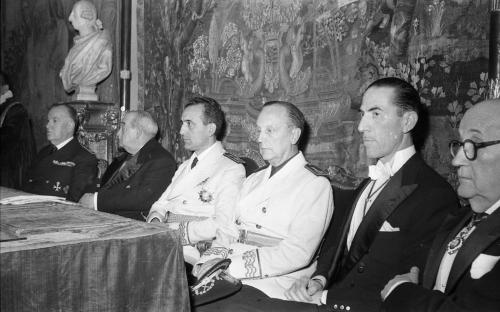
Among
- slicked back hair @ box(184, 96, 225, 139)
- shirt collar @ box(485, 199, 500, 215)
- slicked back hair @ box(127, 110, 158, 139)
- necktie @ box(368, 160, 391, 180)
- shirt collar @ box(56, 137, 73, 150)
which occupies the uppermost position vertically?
slicked back hair @ box(184, 96, 225, 139)

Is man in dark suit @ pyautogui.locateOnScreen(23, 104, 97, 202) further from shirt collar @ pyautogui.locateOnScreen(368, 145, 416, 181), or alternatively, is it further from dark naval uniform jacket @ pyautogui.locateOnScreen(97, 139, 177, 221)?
shirt collar @ pyautogui.locateOnScreen(368, 145, 416, 181)

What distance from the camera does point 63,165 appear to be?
6766 millimetres

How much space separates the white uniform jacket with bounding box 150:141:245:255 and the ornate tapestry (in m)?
0.64

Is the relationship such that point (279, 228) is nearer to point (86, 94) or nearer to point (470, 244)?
point (470, 244)

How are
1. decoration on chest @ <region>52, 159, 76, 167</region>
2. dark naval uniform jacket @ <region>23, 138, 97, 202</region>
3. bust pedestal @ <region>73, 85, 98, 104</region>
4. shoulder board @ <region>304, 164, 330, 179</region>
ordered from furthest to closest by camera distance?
1. bust pedestal @ <region>73, 85, 98, 104</region>
2. decoration on chest @ <region>52, 159, 76, 167</region>
3. dark naval uniform jacket @ <region>23, 138, 97, 202</region>
4. shoulder board @ <region>304, 164, 330, 179</region>

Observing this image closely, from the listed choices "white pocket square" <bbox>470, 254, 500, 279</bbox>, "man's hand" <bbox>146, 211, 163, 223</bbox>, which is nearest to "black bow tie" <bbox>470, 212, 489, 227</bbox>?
"white pocket square" <bbox>470, 254, 500, 279</bbox>

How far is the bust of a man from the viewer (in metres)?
7.97

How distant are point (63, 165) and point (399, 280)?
4958 millimetres

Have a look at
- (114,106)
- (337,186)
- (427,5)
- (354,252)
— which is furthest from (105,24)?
(354,252)

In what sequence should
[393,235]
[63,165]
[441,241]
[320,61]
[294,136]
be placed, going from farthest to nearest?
[63,165]
[320,61]
[294,136]
[393,235]
[441,241]

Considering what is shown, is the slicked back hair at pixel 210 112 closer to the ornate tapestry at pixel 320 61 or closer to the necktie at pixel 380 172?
the ornate tapestry at pixel 320 61

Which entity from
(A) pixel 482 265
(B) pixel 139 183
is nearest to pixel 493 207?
(A) pixel 482 265

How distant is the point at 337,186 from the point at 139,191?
1978 millimetres

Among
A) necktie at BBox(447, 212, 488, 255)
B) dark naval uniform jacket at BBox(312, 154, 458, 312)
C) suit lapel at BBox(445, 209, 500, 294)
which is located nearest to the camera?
suit lapel at BBox(445, 209, 500, 294)
